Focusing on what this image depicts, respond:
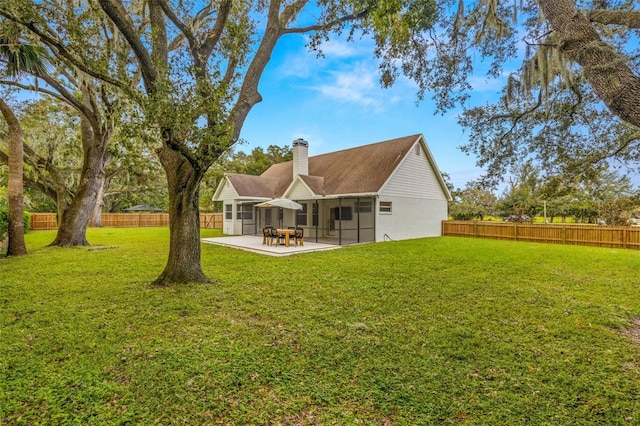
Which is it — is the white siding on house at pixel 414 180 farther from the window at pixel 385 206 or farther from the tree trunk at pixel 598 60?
the tree trunk at pixel 598 60

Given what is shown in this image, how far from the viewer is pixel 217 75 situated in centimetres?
581

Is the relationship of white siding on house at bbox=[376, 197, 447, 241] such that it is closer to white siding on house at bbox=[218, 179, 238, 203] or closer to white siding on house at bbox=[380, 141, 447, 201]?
white siding on house at bbox=[380, 141, 447, 201]

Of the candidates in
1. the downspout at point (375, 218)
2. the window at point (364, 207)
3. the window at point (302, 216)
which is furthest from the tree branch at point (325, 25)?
the window at point (302, 216)

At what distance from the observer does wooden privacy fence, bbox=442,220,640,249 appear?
13.3 meters

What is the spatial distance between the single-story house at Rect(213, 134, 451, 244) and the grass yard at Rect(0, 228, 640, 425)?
8.06 meters

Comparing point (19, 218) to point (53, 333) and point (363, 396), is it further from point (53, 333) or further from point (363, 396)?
point (363, 396)

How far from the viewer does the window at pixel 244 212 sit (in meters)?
19.4

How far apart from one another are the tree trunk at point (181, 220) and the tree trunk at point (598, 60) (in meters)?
6.45

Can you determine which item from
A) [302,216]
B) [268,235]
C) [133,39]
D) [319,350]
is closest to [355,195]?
[268,235]

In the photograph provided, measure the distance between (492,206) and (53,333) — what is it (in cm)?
3393

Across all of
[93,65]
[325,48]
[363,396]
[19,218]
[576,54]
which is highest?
[325,48]

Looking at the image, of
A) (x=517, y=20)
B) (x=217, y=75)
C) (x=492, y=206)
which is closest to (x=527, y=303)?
(x=517, y=20)

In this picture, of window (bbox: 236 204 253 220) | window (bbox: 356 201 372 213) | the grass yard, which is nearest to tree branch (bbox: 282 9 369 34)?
the grass yard

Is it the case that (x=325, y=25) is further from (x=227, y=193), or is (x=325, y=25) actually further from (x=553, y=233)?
(x=553, y=233)
